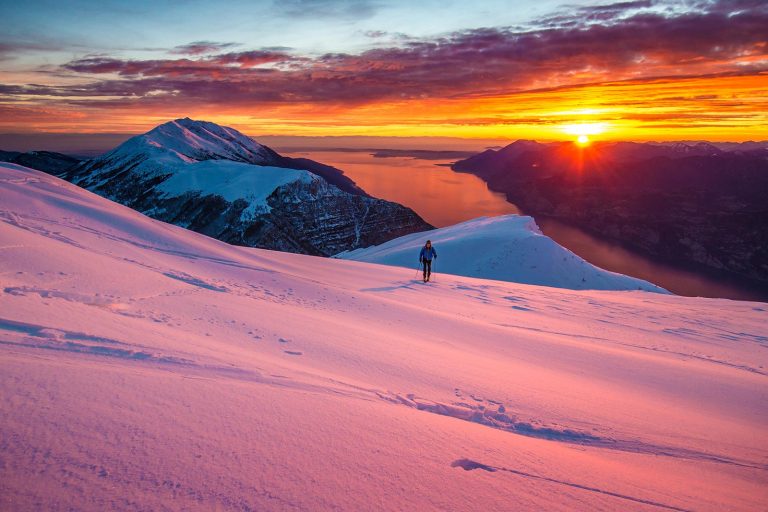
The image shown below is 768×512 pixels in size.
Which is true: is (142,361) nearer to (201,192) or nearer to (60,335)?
(60,335)

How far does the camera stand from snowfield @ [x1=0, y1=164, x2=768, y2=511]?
2.56m

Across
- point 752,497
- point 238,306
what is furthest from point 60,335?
point 752,497

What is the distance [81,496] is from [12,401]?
114 centimetres

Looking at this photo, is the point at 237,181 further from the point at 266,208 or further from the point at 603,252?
the point at 603,252

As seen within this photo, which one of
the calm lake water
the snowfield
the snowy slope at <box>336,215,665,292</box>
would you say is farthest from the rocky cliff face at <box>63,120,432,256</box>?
the snowfield

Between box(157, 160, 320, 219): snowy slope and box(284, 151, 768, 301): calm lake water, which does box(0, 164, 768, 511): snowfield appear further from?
box(284, 151, 768, 301): calm lake water

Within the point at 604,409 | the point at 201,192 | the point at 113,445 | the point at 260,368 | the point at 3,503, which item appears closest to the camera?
the point at 3,503

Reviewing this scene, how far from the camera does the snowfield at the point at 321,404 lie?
2.56 m

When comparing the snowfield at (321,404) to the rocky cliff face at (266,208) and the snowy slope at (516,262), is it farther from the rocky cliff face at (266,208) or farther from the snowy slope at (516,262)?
the rocky cliff face at (266,208)

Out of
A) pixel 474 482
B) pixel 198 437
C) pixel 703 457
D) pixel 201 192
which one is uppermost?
pixel 201 192

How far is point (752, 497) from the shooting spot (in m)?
3.59

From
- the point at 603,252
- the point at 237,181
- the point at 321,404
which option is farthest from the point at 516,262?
the point at 603,252

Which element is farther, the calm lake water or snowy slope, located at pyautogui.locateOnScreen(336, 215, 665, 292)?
the calm lake water

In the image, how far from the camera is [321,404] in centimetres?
375
